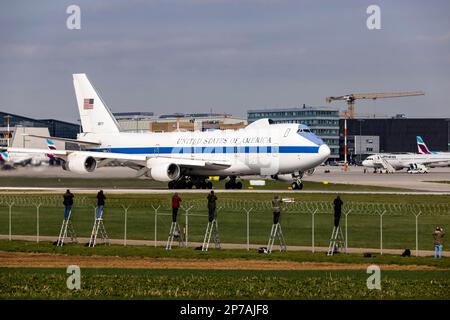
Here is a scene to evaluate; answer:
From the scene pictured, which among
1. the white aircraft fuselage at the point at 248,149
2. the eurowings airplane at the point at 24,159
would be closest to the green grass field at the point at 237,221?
the white aircraft fuselage at the point at 248,149

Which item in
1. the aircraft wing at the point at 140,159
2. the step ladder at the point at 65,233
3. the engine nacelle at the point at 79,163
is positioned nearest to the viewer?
the step ladder at the point at 65,233

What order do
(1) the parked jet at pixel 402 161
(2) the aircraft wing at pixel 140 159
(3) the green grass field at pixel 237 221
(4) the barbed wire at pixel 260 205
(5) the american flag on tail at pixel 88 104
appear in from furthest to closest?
(1) the parked jet at pixel 402 161
(5) the american flag on tail at pixel 88 104
(2) the aircraft wing at pixel 140 159
(4) the barbed wire at pixel 260 205
(3) the green grass field at pixel 237 221

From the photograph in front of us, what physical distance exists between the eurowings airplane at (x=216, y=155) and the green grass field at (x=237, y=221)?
532 inches

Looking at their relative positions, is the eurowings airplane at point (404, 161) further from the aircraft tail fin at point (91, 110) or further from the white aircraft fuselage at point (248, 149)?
the white aircraft fuselage at point (248, 149)

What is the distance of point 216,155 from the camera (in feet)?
321

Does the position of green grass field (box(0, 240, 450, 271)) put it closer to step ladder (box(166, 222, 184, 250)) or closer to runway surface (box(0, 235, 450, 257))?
step ladder (box(166, 222, 184, 250))

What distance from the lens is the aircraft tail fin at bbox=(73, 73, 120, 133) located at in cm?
11100

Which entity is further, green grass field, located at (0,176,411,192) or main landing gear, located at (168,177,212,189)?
green grass field, located at (0,176,411,192)

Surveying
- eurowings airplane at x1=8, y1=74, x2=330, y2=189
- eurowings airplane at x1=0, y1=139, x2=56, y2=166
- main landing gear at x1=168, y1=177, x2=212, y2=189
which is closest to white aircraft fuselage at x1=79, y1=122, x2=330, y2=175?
eurowings airplane at x1=8, y1=74, x2=330, y2=189

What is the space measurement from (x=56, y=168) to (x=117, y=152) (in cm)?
901

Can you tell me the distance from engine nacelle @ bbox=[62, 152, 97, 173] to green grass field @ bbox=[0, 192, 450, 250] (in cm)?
1426

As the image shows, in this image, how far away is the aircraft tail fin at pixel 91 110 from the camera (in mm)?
111000
